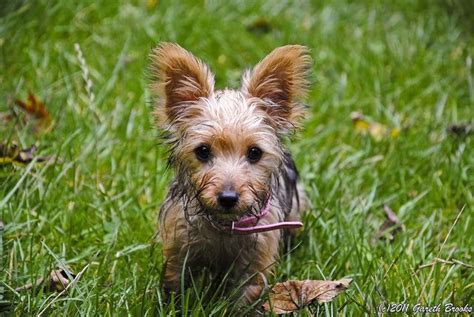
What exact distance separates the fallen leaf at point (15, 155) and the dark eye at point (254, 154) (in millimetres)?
1580

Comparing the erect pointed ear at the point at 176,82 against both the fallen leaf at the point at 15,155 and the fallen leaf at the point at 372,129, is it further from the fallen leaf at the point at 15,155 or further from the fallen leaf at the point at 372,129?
the fallen leaf at the point at 372,129

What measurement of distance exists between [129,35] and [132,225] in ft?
7.66

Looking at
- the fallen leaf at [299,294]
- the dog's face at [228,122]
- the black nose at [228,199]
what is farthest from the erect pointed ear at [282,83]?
the fallen leaf at [299,294]

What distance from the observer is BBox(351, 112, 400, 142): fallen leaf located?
5.85 m

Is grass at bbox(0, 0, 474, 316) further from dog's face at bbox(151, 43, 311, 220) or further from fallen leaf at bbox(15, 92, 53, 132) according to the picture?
dog's face at bbox(151, 43, 311, 220)

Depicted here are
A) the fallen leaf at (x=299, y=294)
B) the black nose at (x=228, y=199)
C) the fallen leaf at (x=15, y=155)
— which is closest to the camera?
the black nose at (x=228, y=199)

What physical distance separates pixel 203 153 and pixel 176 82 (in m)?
0.40

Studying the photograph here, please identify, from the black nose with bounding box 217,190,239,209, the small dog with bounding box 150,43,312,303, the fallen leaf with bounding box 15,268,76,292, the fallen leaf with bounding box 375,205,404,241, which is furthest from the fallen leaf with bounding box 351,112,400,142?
the fallen leaf with bounding box 15,268,76,292

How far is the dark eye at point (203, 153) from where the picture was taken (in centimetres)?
373

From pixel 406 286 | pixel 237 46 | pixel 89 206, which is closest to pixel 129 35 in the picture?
pixel 237 46

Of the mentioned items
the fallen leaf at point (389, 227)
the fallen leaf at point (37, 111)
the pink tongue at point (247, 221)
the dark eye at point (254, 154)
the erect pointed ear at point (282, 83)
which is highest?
the erect pointed ear at point (282, 83)

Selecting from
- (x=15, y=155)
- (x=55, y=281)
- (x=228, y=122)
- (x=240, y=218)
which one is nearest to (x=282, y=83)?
(x=228, y=122)

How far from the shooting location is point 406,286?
4125 millimetres

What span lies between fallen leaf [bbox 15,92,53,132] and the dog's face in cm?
160
